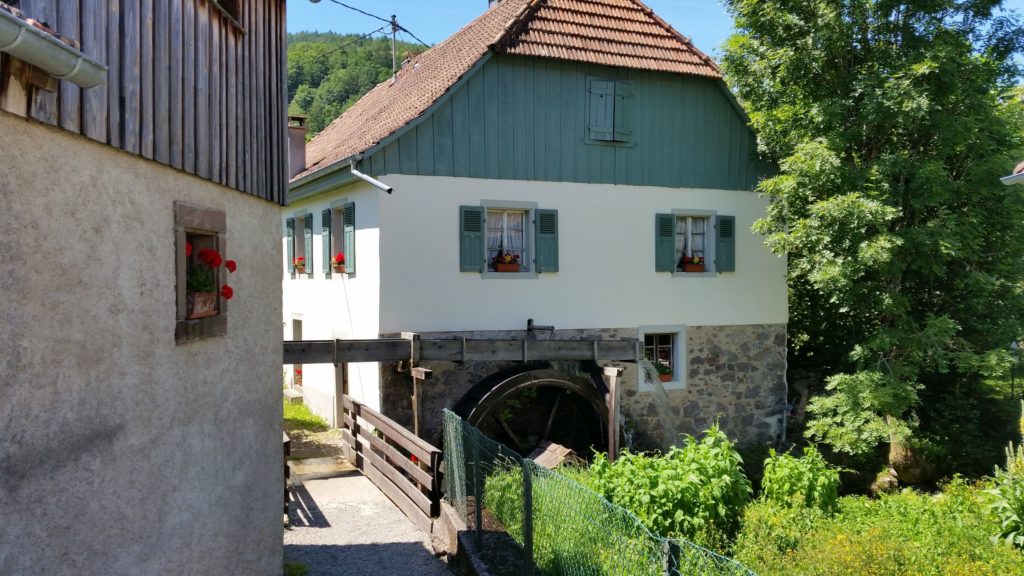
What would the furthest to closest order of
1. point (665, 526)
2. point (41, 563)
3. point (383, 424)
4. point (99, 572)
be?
1. point (383, 424)
2. point (665, 526)
3. point (99, 572)
4. point (41, 563)

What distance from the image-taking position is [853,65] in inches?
477

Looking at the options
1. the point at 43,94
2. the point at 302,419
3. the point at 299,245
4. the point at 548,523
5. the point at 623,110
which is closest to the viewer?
the point at 43,94

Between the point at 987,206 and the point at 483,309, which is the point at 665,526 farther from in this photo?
the point at 987,206

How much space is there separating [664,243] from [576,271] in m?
1.58

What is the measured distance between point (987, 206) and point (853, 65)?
108 inches

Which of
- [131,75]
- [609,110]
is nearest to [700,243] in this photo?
[609,110]

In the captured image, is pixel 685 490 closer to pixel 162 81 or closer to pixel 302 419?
pixel 162 81

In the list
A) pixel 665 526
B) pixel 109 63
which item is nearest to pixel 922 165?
pixel 665 526

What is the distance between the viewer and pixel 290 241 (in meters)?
15.1

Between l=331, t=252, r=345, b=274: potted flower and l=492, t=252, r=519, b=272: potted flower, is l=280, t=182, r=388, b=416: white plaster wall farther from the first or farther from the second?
l=492, t=252, r=519, b=272: potted flower

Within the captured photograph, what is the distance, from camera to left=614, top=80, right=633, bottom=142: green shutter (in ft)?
40.0

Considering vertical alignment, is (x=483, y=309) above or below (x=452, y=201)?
below

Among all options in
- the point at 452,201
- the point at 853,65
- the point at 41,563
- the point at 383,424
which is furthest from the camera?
the point at 853,65

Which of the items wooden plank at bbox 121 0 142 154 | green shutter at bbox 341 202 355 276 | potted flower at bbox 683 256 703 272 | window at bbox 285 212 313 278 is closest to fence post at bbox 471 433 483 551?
wooden plank at bbox 121 0 142 154
